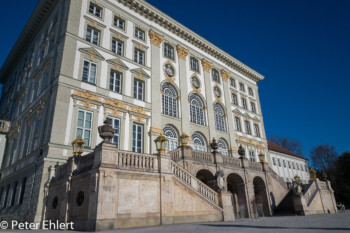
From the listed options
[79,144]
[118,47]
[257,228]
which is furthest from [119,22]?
[257,228]

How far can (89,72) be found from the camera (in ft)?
64.4

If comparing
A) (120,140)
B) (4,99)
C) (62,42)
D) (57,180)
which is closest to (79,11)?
(62,42)

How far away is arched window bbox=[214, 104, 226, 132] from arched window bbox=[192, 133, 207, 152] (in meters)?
3.31

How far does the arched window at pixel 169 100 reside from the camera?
962 inches

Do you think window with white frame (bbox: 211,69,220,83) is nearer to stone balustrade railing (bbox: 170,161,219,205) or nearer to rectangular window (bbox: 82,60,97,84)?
rectangular window (bbox: 82,60,97,84)

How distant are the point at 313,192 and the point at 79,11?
28740 millimetres

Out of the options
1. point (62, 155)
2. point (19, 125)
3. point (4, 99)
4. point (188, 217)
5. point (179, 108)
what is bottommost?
point (188, 217)

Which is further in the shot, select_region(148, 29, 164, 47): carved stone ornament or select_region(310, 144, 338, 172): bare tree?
select_region(310, 144, 338, 172): bare tree

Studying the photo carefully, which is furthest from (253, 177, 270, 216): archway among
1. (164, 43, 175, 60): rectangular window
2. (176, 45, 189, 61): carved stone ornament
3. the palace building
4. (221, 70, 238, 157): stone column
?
(164, 43, 175, 60): rectangular window

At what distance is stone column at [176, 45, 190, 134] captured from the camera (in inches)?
988

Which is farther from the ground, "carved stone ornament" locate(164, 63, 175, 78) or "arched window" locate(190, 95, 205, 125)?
"carved stone ornament" locate(164, 63, 175, 78)

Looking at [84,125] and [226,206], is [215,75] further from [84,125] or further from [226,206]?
[226,206]

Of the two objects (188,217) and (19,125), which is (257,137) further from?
(19,125)

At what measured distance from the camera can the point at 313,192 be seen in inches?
1015
